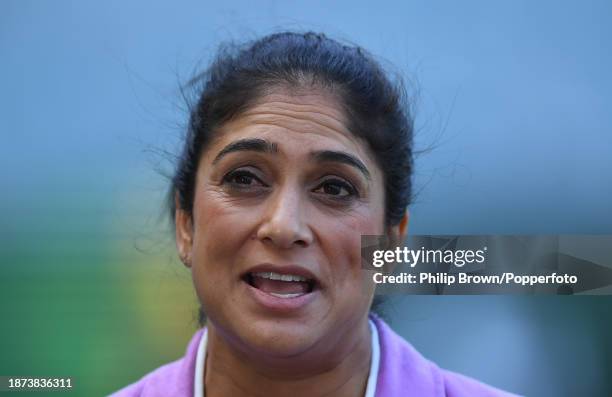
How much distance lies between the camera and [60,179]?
1.72 metres

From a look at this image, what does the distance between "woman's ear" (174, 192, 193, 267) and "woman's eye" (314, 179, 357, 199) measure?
0.39 m

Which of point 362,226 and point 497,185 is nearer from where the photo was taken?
point 362,226

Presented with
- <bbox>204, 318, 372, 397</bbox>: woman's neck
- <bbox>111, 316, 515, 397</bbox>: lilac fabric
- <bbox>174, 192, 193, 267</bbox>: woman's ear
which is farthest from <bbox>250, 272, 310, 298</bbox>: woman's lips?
<bbox>111, 316, 515, 397</bbox>: lilac fabric

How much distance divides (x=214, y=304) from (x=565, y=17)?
1219 mm

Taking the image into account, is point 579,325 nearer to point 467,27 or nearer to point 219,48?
point 467,27

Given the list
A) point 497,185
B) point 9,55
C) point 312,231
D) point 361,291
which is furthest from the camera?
point 9,55

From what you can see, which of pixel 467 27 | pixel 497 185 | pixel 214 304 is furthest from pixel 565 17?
pixel 214 304

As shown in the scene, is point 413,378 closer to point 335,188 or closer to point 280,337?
point 280,337

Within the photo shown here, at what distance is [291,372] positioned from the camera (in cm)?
153

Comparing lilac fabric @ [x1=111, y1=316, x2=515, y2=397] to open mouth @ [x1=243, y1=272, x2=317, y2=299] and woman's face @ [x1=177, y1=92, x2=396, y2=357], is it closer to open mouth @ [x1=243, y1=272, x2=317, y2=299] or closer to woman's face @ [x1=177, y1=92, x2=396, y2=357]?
woman's face @ [x1=177, y1=92, x2=396, y2=357]

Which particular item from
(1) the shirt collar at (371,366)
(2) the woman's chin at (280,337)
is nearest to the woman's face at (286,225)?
(2) the woman's chin at (280,337)

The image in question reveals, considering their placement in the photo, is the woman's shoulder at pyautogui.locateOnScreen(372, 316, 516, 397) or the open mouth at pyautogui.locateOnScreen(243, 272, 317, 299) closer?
the open mouth at pyautogui.locateOnScreen(243, 272, 317, 299)

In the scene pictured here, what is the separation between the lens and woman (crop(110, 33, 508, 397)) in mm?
1383

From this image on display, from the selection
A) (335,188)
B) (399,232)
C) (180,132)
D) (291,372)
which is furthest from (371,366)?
(180,132)
